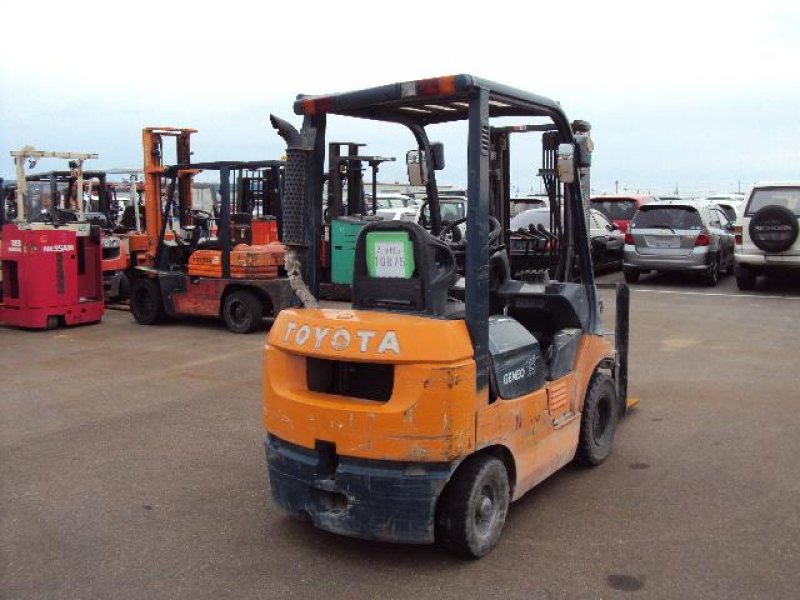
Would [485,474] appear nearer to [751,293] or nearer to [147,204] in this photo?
[147,204]

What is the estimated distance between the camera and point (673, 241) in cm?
1611

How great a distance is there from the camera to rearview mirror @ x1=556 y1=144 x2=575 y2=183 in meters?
4.68

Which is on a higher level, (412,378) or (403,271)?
(403,271)

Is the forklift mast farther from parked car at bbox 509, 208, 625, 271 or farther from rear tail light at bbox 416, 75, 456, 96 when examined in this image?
rear tail light at bbox 416, 75, 456, 96

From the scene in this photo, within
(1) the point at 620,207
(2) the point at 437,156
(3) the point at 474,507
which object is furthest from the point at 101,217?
(3) the point at 474,507

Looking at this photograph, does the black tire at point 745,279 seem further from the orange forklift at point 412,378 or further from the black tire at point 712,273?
the orange forklift at point 412,378

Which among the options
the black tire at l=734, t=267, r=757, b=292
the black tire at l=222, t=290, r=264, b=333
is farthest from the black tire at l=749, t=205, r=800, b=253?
the black tire at l=222, t=290, r=264, b=333

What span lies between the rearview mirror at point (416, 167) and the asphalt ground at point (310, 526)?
6.93ft

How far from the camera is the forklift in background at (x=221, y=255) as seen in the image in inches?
445

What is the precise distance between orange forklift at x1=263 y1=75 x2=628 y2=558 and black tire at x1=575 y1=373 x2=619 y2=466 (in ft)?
0.72

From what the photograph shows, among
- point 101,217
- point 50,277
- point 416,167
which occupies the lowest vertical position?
point 50,277

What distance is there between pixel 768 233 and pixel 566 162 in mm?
10988

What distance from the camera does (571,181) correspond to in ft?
15.7

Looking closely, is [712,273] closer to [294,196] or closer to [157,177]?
[157,177]
